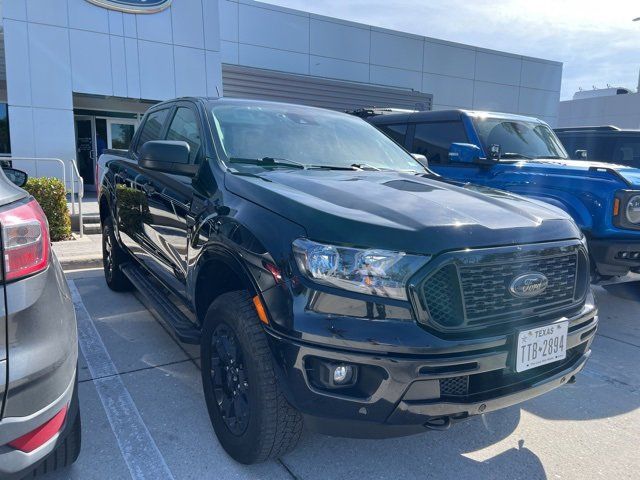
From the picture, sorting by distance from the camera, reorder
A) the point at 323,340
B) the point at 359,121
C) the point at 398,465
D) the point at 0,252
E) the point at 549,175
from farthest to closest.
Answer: the point at 549,175
the point at 359,121
the point at 398,465
the point at 323,340
the point at 0,252

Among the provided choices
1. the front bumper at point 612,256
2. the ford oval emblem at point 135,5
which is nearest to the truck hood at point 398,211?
the front bumper at point 612,256

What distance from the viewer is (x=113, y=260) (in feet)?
16.5

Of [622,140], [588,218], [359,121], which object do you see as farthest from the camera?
[622,140]

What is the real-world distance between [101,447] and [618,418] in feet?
9.98

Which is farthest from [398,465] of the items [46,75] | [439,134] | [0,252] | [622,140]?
[46,75]

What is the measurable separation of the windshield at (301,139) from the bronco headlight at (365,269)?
1.18 metres

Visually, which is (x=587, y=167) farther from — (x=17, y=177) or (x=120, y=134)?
(x=120, y=134)

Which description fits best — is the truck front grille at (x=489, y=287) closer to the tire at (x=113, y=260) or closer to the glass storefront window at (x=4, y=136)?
the tire at (x=113, y=260)

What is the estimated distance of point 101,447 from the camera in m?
2.57

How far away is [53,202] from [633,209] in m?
7.75

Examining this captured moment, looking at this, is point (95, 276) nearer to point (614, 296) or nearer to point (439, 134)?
point (439, 134)

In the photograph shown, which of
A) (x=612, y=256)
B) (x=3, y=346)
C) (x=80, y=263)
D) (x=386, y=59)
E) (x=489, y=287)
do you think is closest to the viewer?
(x=3, y=346)

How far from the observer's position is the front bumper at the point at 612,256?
422 centimetres

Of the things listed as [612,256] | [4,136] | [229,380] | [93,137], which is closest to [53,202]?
[229,380]
